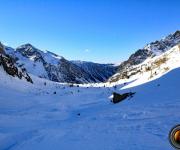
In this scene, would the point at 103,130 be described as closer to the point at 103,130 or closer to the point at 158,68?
the point at 103,130

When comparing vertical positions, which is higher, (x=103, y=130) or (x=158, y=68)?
(x=158, y=68)

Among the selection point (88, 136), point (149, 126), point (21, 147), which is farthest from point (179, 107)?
point (21, 147)

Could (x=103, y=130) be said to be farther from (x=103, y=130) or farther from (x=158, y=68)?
(x=158, y=68)

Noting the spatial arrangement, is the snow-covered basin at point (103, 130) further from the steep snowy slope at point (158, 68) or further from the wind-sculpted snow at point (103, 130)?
the steep snowy slope at point (158, 68)

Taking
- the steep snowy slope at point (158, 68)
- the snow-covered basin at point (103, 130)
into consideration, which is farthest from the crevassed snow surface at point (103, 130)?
the steep snowy slope at point (158, 68)

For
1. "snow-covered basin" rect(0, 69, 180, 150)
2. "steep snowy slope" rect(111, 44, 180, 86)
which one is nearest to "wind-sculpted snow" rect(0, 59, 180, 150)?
"snow-covered basin" rect(0, 69, 180, 150)

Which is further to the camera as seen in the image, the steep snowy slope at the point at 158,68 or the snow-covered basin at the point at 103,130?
the steep snowy slope at the point at 158,68

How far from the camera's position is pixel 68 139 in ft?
29.6

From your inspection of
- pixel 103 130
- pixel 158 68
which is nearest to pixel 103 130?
pixel 103 130

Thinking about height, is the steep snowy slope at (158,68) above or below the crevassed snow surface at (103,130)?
above

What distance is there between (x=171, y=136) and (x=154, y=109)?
10370mm

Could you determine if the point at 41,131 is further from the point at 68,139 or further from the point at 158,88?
the point at 158,88

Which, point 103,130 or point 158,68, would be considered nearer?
point 103,130

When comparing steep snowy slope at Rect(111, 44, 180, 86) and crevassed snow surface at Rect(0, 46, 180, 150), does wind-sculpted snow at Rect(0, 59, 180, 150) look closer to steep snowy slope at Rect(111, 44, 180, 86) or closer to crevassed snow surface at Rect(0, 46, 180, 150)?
crevassed snow surface at Rect(0, 46, 180, 150)
